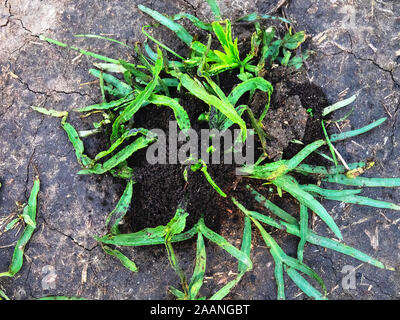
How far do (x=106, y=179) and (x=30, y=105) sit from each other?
1.89 ft

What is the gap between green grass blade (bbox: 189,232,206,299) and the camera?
79.0 inches

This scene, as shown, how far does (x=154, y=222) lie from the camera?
6.88ft

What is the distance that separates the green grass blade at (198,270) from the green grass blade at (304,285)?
1.42 ft

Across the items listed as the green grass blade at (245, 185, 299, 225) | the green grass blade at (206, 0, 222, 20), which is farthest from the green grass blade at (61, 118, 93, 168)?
the green grass blade at (206, 0, 222, 20)

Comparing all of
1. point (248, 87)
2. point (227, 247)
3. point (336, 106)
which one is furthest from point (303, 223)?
point (248, 87)

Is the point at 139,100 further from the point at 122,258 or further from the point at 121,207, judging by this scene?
the point at 122,258

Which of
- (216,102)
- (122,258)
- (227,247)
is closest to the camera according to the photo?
(216,102)

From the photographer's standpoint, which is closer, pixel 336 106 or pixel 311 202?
pixel 311 202

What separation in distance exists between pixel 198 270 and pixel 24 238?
2.98 ft

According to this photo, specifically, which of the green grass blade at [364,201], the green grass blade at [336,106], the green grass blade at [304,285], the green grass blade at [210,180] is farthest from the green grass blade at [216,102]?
the green grass blade at [304,285]

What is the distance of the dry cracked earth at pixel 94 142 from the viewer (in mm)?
2166

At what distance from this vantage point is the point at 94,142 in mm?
2195

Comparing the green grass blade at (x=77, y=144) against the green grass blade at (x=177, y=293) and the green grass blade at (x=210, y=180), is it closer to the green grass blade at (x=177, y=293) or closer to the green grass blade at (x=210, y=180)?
the green grass blade at (x=210, y=180)
